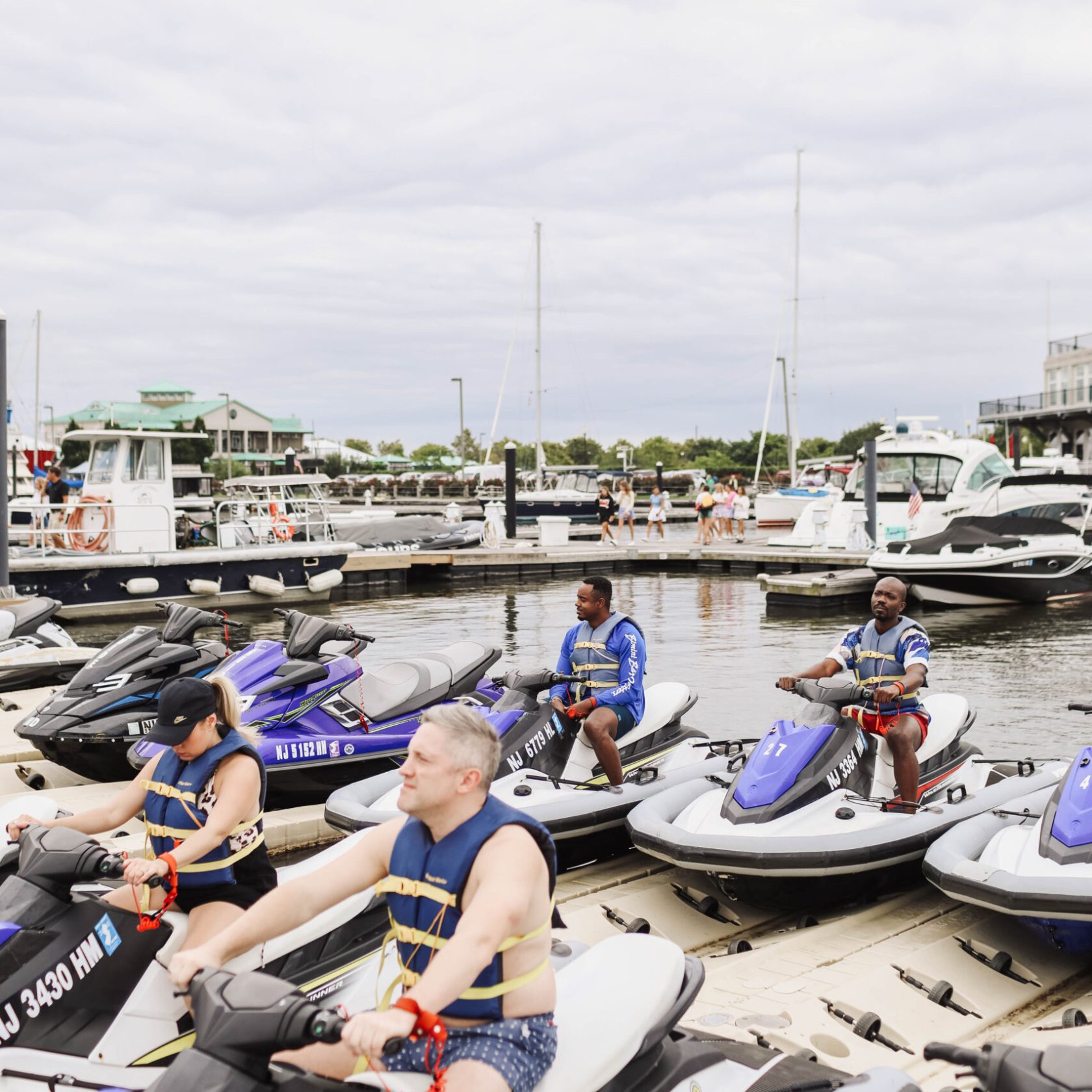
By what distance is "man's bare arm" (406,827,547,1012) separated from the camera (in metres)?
2.71

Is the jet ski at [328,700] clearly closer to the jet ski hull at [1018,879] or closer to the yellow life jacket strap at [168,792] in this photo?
the yellow life jacket strap at [168,792]

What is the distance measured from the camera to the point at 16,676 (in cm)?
1117

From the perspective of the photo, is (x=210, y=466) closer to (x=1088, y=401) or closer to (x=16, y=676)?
(x=1088, y=401)

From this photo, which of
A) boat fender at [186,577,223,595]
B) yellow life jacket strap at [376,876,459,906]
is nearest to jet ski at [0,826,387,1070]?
yellow life jacket strap at [376,876,459,906]

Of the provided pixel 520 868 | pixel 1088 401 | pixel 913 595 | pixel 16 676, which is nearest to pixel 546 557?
pixel 913 595

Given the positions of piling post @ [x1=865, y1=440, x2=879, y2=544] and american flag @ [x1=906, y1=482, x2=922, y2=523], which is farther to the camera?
piling post @ [x1=865, y1=440, x2=879, y2=544]

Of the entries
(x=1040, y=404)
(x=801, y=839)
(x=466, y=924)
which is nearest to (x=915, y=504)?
(x=801, y=839)

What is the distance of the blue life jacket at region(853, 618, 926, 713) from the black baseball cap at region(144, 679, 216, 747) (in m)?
4.19

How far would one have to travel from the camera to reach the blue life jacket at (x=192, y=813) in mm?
3986

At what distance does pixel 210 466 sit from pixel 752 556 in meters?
56.2

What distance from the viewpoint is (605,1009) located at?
10.5 ft

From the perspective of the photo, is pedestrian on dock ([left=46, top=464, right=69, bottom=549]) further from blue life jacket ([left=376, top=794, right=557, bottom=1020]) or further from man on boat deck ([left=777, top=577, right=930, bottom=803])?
blue life jacket ([left=376, top=794, right=557, bottom=1020])

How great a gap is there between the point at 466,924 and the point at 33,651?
9.99 metres

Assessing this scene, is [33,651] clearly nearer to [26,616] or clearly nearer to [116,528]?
[26,616]
